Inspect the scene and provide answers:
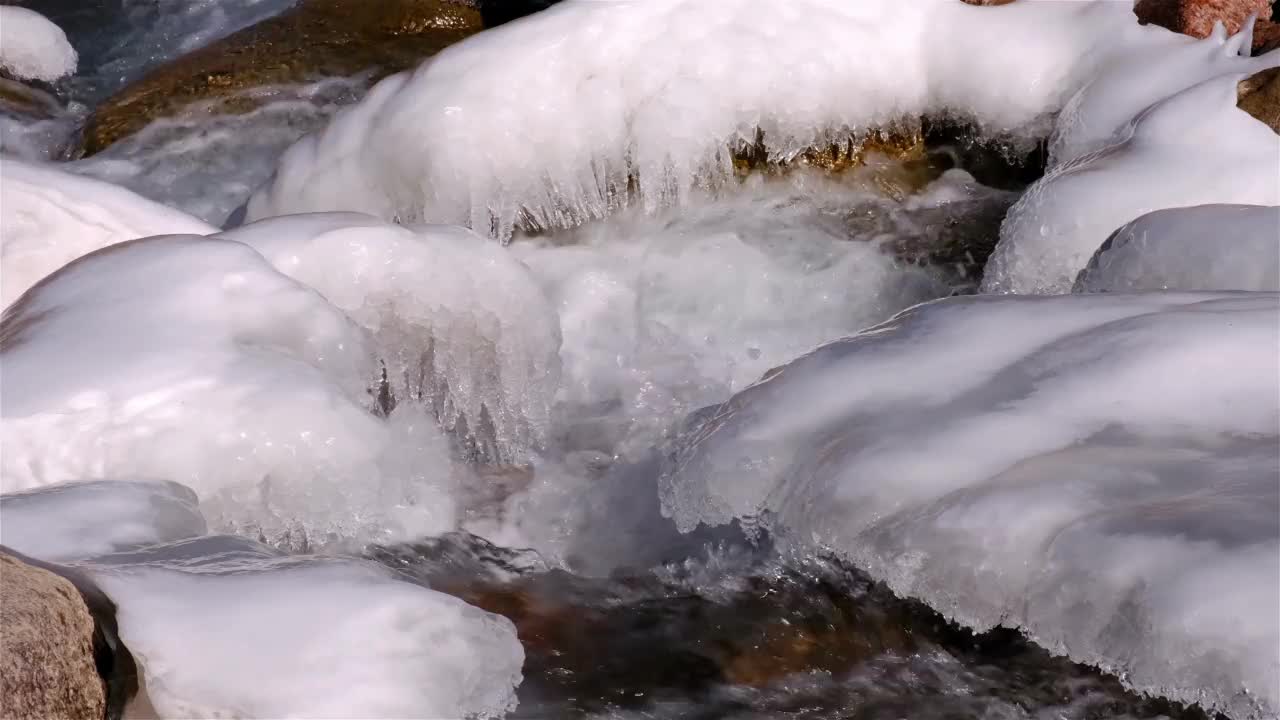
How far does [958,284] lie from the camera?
4.26 m

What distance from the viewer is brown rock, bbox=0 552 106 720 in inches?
66.6

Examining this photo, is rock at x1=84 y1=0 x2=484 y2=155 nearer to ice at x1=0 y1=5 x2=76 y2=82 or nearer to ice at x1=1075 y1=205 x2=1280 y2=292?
ice at x1=0 y1=5 x2=76 y2=82

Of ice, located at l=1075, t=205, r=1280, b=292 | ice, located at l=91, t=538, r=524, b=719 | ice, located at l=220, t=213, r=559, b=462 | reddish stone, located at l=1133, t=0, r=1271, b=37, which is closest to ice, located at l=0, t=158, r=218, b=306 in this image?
ice, located at l=220, t=213, r=559, b=462

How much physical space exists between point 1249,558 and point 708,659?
1.02m

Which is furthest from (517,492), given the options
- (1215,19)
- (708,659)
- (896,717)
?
(1215,19)

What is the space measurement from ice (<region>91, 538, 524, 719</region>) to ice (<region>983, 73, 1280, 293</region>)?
2167 millimetres

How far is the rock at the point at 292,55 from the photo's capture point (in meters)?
5.55

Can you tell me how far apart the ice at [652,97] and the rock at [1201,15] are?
163mm

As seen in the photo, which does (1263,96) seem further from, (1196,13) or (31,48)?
(31,48)

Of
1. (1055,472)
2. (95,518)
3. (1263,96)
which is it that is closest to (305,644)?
(95,518)

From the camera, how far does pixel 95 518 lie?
238cm

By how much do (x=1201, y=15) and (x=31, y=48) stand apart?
530cm

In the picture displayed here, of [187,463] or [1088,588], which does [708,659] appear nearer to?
[1088,588]

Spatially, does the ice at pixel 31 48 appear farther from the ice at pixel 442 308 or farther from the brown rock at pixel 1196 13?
the brown rock at pixel 1196 13
